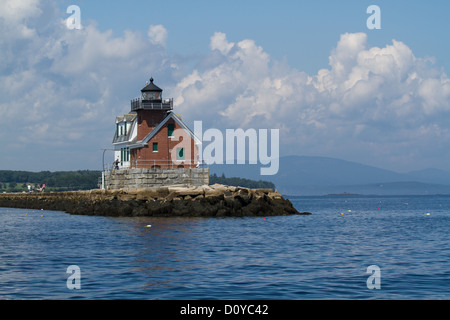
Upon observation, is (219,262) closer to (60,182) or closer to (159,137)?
(159,137)

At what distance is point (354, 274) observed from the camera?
21.6 metres

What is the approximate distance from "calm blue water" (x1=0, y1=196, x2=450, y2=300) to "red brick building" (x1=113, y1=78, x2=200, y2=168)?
19.9 metres

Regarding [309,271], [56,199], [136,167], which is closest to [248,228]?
[309,271]

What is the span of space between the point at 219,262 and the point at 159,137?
37.9m

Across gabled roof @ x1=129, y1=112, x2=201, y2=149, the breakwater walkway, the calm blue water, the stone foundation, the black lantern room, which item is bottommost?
the calm blue water

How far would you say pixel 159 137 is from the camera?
61250 millimetres

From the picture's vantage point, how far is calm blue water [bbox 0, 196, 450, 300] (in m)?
18.4

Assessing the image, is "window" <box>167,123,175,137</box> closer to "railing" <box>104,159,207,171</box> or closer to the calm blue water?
"railing" <box>104,159,207,171</box>

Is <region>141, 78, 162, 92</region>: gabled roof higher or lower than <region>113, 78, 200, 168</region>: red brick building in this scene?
higher

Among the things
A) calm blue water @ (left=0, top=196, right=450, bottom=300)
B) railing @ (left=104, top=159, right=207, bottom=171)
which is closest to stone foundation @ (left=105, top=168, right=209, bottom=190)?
railing @ (left=104, top=159, right=207, bottom=171)

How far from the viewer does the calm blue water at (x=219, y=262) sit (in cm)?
1844
